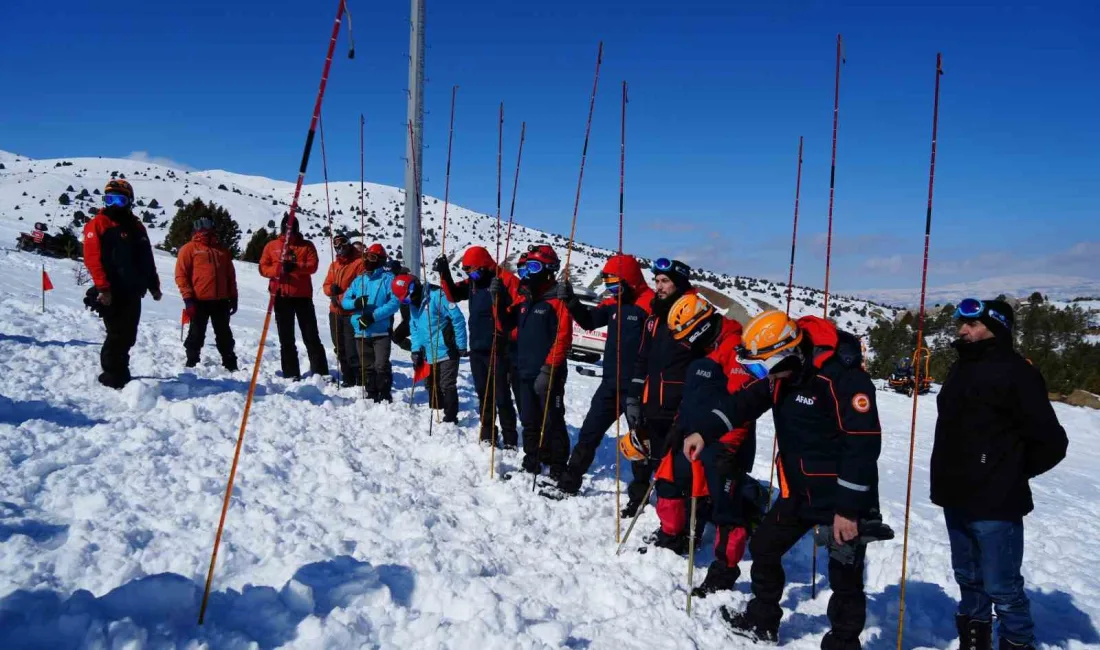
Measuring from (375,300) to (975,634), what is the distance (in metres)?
6.85

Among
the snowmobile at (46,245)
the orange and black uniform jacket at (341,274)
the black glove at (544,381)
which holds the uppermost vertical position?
the snowmobile at (46,245)

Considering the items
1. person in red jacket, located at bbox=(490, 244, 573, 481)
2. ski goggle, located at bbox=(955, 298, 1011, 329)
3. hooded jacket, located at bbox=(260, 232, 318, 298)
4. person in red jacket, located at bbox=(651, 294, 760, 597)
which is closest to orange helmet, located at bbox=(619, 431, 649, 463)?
person in red jacket, located at bbox=(651, 294, 760, 597)

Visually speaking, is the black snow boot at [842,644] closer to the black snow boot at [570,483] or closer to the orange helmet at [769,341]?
the orange helmet at [769,341]

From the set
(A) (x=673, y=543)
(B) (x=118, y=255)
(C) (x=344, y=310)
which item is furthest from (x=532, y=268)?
(B) (x=118, y=255)

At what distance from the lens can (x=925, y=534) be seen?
6.00 metres

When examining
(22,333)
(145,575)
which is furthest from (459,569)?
(22,333)

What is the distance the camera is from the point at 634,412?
556cm

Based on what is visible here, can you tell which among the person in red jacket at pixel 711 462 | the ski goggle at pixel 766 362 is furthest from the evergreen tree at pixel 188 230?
the ski goggle at pixel 766 362

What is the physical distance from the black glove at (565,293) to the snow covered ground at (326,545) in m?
1.85

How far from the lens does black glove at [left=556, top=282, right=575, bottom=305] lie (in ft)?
19.8

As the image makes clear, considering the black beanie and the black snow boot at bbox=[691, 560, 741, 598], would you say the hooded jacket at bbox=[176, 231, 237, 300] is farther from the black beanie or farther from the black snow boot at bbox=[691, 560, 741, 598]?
the black beanie

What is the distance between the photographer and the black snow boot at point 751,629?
3.74 meters

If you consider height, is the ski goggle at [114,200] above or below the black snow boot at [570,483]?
above

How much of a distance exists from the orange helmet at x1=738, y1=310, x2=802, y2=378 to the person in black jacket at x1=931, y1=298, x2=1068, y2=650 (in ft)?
3.34
